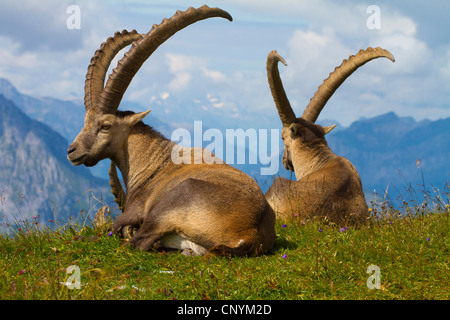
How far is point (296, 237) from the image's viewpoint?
25.7 ft

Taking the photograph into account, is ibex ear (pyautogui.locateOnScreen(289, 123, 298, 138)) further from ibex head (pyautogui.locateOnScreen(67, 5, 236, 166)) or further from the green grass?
the green grass

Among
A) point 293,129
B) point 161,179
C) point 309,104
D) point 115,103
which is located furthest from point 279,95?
point 161,179

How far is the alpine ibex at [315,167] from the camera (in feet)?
30.2

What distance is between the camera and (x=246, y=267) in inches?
234

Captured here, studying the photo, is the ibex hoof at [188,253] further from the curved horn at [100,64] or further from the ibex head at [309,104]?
the ibex head at [309,104]

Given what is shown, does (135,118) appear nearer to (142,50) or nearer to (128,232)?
(142,50)

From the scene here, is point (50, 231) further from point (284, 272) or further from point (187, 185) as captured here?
point (284, 272)

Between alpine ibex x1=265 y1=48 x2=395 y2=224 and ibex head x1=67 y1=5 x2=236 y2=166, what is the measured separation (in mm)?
3045

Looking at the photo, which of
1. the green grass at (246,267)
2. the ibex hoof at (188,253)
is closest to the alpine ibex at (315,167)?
the green grass at (246,267)

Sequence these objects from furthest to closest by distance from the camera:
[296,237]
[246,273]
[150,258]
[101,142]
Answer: [101,142]
[296,237]
[150,258]
[246,273]
